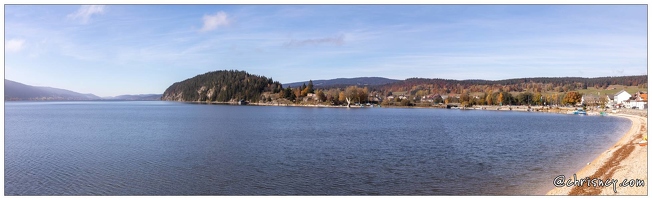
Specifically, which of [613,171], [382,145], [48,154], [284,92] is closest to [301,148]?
[382,145]

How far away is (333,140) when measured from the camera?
116 feet

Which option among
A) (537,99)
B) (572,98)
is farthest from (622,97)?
(537,99)

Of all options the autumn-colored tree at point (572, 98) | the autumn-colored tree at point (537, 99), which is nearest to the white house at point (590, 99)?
the autumn-colored tree at point (572, 98)

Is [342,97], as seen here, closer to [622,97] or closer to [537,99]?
[537,99]

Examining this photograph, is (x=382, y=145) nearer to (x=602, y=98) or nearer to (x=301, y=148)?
(x=301, y=148)

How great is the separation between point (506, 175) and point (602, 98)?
13121 centimetres

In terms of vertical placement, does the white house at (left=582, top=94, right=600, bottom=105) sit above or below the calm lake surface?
above

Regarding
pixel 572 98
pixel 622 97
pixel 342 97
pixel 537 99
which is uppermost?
pixel 342 97

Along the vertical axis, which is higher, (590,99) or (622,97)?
(622,97)

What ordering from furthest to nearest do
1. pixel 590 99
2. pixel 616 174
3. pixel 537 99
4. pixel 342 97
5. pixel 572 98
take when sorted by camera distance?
pixel 342 97 → pixel 537 99 → pixel 572 98 → pixel 590 99 → pixel 616 174

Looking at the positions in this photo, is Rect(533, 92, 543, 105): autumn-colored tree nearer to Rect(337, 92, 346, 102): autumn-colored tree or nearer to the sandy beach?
Rect(337, 92, 346, 102): autumn-colored tree

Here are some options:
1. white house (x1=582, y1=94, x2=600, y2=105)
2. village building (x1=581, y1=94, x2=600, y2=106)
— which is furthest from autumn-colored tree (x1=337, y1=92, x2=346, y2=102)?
white house (x1=582, y1=94, x2=600, y2=105)

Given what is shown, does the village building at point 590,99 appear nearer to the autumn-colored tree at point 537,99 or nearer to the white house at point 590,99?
the white house at point 590,99

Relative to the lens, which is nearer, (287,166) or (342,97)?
(287,166)
